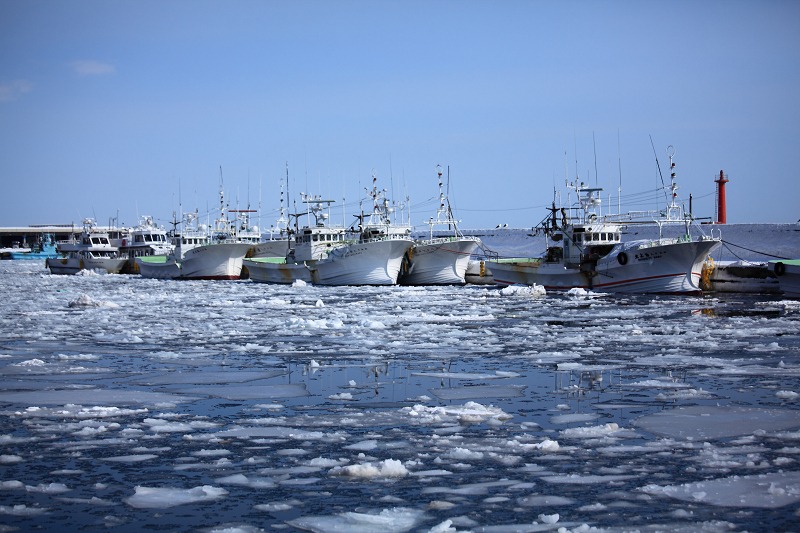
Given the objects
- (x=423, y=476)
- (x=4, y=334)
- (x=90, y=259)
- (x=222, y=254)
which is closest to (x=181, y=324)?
(x=4, y=334)

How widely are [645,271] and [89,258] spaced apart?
57.0 metres

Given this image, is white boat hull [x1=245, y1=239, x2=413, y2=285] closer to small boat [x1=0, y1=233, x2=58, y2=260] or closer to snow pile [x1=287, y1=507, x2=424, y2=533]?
snow pile [x1=287, y1=507, x2=424, y2=533]

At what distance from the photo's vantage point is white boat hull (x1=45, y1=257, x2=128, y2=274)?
78.6 meters

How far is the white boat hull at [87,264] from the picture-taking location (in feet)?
258

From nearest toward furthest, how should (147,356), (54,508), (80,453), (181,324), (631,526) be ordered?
1. (631,526)
2. (54,508)
3. (80,453)
4. (147,356)
5. (181,324)

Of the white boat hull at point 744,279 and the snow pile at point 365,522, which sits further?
the white boat hull at point 744,279

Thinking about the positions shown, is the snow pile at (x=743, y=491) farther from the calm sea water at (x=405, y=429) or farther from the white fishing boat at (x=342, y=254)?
the white fishing boat at (x=342, y=254)

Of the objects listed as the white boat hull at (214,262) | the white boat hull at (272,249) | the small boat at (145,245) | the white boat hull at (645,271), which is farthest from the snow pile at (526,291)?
the small boat at (145,245)

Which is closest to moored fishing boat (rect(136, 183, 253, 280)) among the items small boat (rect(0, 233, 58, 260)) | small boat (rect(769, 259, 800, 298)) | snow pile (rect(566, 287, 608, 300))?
snow pile (rect(566, 287, 608, 300))

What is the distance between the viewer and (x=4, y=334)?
76.4 feet

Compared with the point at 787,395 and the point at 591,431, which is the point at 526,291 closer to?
the point at 787,395

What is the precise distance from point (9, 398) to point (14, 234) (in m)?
199

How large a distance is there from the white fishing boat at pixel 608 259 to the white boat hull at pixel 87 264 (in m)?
43.5

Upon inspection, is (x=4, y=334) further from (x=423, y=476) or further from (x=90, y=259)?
(x=90, y=259)
